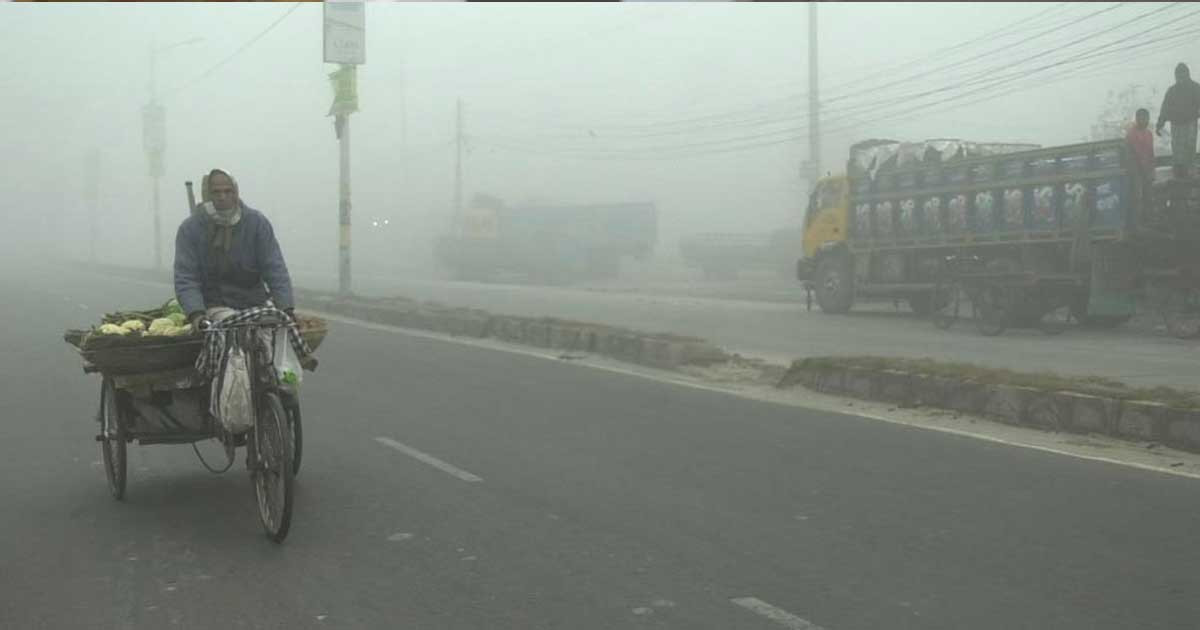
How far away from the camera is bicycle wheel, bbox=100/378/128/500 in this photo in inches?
257

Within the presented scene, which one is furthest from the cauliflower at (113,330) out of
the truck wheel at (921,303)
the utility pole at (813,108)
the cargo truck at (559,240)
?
the cargo truck at (559,240)

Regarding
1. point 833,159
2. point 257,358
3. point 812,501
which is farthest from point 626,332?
point 833,159

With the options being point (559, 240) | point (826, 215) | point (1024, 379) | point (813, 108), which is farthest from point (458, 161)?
point (1024, 379)

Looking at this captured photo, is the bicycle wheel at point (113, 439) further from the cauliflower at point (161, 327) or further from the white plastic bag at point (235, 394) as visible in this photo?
the white plastic bag at point (235, 394)

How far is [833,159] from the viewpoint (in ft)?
131

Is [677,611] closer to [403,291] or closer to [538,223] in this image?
[403,291]

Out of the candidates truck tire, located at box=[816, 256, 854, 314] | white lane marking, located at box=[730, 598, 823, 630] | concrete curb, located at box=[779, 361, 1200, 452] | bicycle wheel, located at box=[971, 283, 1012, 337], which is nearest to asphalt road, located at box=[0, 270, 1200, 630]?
white lane marking, located at box=[730, 598, 823, 630]

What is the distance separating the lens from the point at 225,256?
20.9 ft

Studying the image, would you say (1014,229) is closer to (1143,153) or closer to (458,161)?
(1143,153)

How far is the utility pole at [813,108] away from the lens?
30.9 meters

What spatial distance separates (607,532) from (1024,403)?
15.7 ft

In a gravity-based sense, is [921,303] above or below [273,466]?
above

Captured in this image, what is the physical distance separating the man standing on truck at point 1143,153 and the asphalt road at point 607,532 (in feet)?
32.3

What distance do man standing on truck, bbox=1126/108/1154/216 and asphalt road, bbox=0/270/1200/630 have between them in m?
9.84
